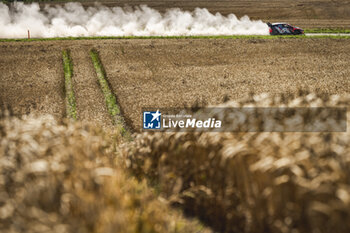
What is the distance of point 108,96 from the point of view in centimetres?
1435

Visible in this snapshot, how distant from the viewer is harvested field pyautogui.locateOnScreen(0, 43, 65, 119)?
13227 mm

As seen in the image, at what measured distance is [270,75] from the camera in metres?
17.1

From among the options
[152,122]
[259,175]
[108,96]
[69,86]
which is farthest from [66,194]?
[69,86]

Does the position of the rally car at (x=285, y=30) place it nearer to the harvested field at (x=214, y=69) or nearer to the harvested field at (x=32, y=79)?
the harvested field at (x=214, y=69)

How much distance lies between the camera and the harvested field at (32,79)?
13227 millimetres

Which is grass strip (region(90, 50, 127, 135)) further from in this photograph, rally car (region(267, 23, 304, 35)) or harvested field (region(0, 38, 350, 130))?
rally car (region(267, 23, 304, 35))

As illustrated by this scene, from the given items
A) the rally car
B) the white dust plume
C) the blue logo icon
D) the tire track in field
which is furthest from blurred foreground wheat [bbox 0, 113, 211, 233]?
the white dust plume

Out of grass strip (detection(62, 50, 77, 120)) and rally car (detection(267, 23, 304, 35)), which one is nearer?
grass strip (detection(62, 50, 77, 120))

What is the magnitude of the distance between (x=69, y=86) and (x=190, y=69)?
5.99 metres

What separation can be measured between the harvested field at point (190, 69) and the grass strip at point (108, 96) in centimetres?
27

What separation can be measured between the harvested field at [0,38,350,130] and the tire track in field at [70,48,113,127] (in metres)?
0.12

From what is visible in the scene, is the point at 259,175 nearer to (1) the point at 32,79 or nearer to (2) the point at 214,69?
(2) the point at 214,69

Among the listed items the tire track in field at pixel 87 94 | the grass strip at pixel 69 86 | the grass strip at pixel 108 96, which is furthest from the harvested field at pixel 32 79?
the grass strip at pixel 108 96

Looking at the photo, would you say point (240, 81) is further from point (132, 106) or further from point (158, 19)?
point (158, 19)
